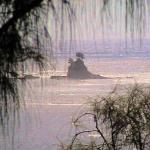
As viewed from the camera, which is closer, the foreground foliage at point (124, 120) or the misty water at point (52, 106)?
the misty water at point (52, 106)

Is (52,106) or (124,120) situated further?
(52,106)

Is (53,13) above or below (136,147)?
above

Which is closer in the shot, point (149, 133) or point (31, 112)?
point (31, 112)

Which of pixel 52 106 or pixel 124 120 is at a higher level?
pixel 124 120

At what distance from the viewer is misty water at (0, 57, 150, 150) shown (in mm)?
938

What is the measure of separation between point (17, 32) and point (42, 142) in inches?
1038

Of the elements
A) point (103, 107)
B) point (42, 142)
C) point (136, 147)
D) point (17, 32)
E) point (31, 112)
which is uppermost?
point (17, 32)

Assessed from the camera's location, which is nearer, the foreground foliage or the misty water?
the misty water

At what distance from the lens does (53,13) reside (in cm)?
88

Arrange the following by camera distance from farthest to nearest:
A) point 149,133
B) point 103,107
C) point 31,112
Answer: point 103,107, point 149,133, point 31,112

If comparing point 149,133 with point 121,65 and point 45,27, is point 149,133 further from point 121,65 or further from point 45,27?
point 121,65

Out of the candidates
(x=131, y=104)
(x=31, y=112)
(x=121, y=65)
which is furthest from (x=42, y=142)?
(x=121, y=65)

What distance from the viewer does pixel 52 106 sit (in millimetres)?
43375

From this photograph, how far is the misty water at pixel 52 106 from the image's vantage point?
0.94 metres
